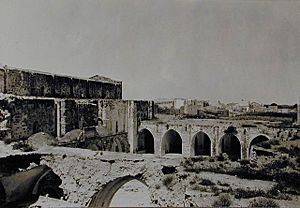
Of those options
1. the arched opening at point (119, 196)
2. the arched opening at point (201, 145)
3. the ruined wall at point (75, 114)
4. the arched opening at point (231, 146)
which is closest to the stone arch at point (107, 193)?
the arched opening at point (119, 196)

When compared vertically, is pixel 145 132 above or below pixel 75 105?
below

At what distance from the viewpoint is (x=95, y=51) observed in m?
13.0

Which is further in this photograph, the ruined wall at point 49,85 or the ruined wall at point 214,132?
the ruined wall at point 214,132

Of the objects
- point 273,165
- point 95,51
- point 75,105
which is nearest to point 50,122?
point 75,105

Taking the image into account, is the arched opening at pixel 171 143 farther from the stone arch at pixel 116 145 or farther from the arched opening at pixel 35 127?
the arched opening at pixel 35 127

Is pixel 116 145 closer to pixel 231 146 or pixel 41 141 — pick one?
pixel 41 141

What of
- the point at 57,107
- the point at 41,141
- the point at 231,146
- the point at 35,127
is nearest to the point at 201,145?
the point at 231,146

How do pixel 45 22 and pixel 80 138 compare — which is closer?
pixel 45 22

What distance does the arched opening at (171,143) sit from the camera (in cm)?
1901

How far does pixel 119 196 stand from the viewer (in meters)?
8.71

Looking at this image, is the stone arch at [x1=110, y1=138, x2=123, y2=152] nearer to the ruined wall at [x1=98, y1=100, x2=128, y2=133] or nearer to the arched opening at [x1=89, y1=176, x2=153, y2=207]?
the ruined wall at [x1=98, y1=100, x2=128, y2=133]

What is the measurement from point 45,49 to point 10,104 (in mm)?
2733

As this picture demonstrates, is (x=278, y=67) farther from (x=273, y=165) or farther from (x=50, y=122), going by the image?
(x=50, y=122)

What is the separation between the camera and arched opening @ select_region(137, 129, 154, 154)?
19.7 metres
